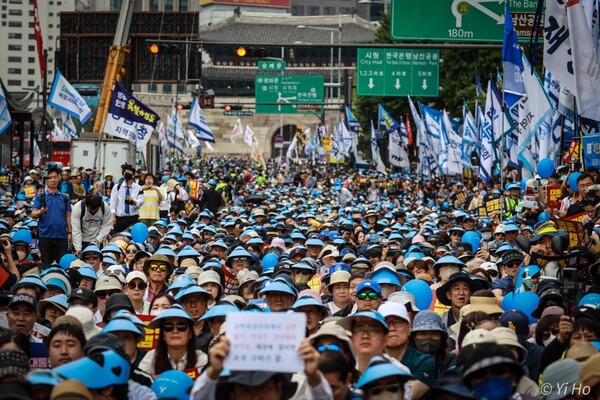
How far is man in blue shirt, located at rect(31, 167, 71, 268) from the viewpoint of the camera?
1741cm

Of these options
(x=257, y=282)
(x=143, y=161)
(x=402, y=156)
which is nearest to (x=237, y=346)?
(x=257, y=282)

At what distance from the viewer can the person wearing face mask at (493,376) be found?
6.46 metres

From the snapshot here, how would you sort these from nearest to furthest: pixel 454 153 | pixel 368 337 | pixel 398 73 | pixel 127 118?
pixel 368 337
pixel 127 118
pixel 454 153
pixel 398 73

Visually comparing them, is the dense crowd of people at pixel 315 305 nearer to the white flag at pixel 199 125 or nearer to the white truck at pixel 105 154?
the white truck at pixel 105 154

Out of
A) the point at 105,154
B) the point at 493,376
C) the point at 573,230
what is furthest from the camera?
the point at 105,154

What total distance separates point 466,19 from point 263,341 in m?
17.3

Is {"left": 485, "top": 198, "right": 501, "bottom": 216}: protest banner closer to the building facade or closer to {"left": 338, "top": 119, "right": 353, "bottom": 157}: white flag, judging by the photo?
{"left": 338, "top": 119, "right": 353, "bottom": 157}: white flag


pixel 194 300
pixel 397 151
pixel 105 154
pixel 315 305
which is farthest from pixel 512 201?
pixel 397 151

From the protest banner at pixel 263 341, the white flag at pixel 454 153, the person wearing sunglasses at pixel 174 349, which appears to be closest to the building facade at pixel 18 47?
the white flag at pixel 454 153

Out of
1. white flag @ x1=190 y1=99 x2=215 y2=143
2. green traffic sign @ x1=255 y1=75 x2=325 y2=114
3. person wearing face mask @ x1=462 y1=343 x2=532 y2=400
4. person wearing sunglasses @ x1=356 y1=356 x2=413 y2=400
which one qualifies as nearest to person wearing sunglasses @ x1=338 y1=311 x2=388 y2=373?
person wearing sunglasses @ x1=356 y1=356 x2=413 y2=400

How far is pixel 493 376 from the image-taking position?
6480mm

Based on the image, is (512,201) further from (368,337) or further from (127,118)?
(368,337)

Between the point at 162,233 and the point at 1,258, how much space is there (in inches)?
300

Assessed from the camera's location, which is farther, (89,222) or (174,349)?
(89,222)
